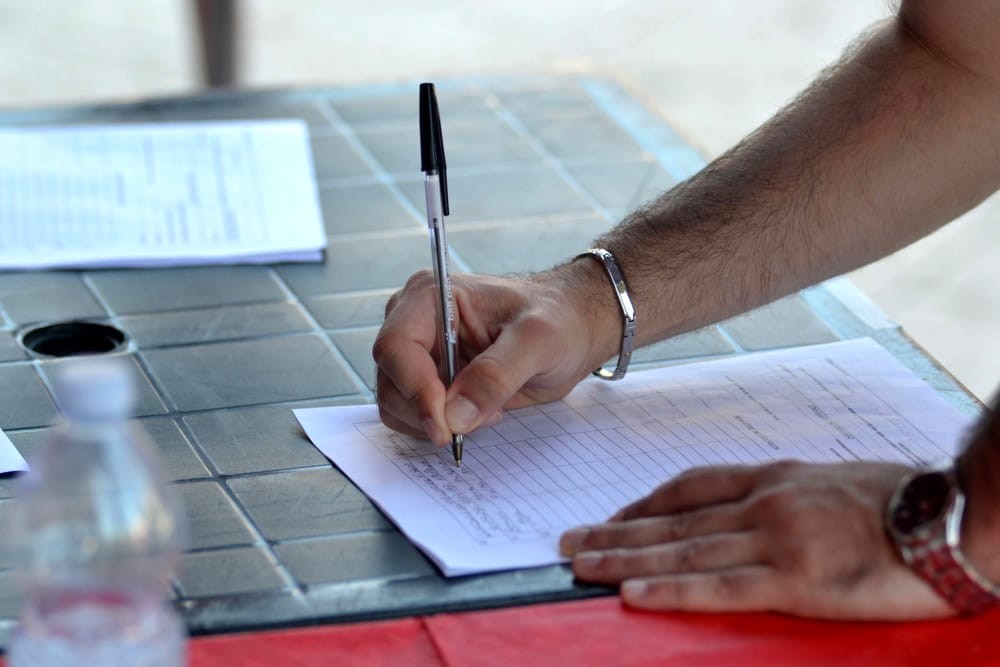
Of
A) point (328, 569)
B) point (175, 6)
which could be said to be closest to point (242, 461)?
point (328, 569)

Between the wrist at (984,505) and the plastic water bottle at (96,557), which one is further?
the wrist at (984,505)

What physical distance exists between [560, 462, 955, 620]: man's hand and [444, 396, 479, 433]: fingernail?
0.15 m

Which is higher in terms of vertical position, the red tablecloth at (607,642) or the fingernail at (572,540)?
the fingernail at (572,540)

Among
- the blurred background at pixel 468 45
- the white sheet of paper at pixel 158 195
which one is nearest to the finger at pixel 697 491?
the white sheet of paper at pixel 158 195

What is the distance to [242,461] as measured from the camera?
3.85ft

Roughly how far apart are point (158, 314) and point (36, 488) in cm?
59

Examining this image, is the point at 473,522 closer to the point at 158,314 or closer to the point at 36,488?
the point at 36,488

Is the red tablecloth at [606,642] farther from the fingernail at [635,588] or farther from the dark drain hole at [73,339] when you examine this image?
the dark drain hole at [73,339]

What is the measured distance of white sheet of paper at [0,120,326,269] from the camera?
61.1 inches

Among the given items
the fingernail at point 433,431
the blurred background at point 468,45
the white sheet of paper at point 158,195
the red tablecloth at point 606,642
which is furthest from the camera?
the blurred background at point 468,45

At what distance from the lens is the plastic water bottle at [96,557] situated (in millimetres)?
837

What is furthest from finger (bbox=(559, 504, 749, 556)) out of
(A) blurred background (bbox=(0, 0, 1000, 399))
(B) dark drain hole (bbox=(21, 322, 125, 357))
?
(A) blurred background (bbox=(0, 0, 1000, 399))

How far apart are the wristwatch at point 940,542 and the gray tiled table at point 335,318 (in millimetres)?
211

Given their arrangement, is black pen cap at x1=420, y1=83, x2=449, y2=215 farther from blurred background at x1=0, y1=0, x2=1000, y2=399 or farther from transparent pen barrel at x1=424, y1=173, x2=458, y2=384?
blurred background at x1=0, y1=0, x2=1000, y2=399
